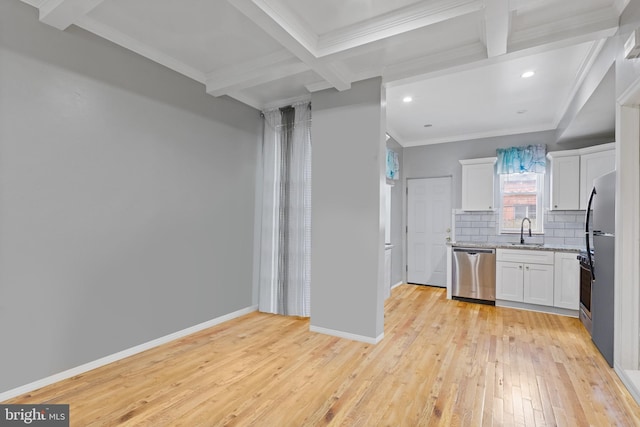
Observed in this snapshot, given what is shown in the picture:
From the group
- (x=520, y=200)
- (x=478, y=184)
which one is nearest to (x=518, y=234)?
(x=520, y=200)

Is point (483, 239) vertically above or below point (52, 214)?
below

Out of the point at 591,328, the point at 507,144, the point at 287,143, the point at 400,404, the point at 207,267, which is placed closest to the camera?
the point at 400,404

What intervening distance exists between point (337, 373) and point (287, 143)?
9.16ft

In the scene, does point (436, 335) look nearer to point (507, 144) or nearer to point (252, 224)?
point (252, 224)

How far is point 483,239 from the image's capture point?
17.9 feet

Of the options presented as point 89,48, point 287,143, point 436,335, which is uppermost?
point 89,48

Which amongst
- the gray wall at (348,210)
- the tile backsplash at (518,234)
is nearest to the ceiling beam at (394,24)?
the gray wall at (348,210)

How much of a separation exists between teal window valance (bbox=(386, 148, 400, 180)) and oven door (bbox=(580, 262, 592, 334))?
9.51 feet

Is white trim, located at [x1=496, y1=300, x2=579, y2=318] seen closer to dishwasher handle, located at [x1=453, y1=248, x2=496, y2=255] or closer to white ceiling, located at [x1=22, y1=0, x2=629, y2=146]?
dishwasher handle, located at [x1=453, y1=248, x2=496, y2=255]

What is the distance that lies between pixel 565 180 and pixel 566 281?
1511mm

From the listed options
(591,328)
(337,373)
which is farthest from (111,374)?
(591,328)

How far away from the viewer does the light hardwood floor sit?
77.6 inches

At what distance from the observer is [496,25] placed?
7.34 ft

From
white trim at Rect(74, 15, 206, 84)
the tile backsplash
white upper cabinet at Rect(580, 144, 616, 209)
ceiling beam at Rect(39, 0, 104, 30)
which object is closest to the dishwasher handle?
the tile backsplash
